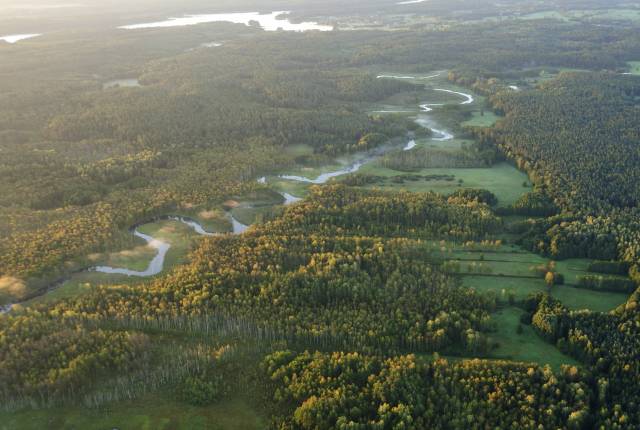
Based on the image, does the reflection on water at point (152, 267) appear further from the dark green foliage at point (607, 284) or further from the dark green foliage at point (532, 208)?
the dark green foliage at point (607, 284)

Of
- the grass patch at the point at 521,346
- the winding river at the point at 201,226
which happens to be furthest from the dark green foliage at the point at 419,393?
the winding river at the point at 201,226

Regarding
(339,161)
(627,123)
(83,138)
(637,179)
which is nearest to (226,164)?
(339,161)

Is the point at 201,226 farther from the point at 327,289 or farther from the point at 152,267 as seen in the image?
the point at 327,289

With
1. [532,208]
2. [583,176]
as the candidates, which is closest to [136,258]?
[532,208]

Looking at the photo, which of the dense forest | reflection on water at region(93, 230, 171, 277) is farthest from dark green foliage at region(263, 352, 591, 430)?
the dense forest

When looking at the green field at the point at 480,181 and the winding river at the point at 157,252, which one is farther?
the green field at the point at 480,181
